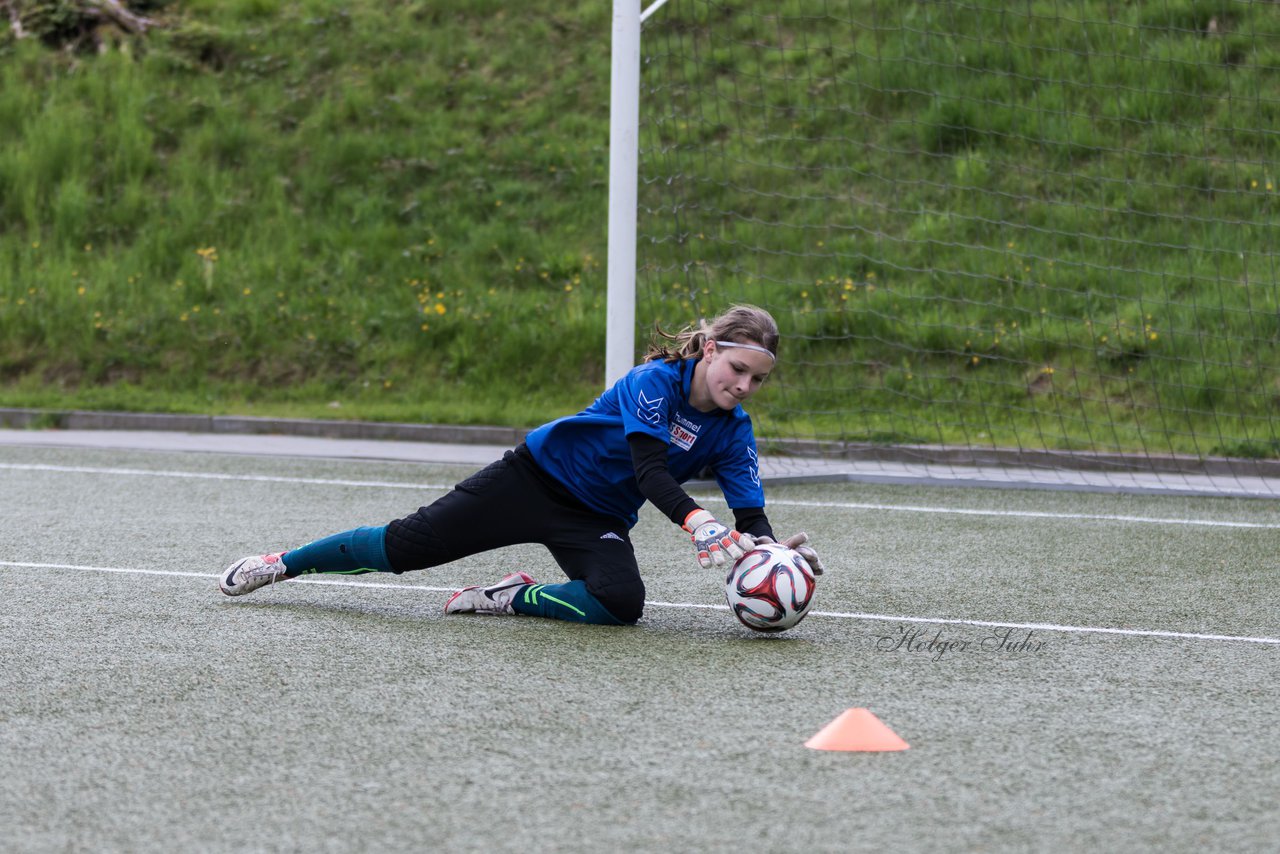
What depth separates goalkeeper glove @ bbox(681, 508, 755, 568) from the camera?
4.66m

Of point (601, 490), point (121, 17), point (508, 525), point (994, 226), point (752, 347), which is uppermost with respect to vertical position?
point (121, 17)

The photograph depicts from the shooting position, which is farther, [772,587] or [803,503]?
[803,503]

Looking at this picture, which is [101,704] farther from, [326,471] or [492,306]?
[492,306]

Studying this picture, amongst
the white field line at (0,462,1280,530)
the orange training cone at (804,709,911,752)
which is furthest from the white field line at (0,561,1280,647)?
the white field line at (0,462,1280,530)

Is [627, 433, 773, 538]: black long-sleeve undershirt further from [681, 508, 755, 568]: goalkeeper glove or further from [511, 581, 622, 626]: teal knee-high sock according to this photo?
[511, 581, 622, 626]: teal knee-high sock

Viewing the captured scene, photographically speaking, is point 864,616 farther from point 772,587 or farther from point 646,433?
point 646,433

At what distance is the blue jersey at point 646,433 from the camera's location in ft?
16.5

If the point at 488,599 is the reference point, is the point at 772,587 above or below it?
above

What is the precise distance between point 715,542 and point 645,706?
29.6 inches

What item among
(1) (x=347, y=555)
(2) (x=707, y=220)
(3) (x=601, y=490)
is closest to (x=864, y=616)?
(3) (x=601, y=490)

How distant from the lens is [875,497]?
30.0ft

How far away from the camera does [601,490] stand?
5.37 metres

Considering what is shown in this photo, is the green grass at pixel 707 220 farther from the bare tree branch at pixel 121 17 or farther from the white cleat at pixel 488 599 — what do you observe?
the white cleat at pixel 488 599

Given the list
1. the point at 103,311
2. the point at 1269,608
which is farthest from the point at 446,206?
the point at 1269,608
